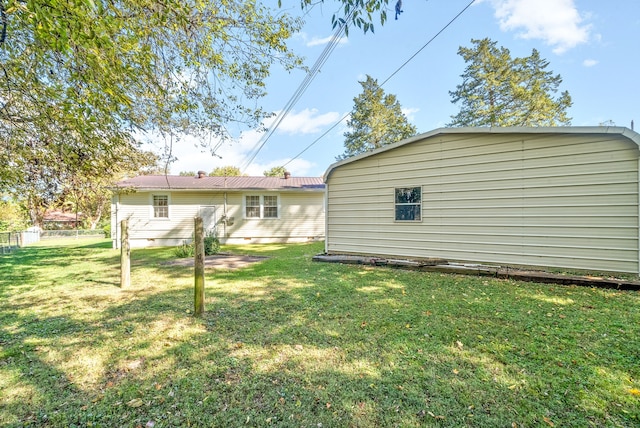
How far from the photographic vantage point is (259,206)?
13.6m

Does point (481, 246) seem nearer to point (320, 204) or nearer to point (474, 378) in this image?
point (474, 378)

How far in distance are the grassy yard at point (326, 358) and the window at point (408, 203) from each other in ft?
9.07

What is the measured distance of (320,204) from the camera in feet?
46.5

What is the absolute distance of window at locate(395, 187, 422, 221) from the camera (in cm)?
719

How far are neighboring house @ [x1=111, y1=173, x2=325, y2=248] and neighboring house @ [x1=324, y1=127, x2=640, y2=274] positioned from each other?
231 inches

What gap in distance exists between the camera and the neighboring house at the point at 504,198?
5055 millimetres

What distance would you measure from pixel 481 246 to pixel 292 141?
15863 mm

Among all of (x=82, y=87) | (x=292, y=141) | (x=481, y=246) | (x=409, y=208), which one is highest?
(x=292, y=141)

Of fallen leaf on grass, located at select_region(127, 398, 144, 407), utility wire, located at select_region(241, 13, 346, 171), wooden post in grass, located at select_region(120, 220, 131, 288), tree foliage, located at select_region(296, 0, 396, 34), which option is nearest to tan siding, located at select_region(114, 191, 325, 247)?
utility wire, located at select_region(241, 13, 346, 171)

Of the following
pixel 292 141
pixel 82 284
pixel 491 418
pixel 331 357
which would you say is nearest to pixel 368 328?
pixel 331 357

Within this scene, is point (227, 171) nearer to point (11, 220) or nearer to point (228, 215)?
point (11, 220)

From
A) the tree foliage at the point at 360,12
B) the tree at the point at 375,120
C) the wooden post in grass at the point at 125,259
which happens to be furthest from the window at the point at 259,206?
the tree at the point at 375,120

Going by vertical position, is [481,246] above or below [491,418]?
above

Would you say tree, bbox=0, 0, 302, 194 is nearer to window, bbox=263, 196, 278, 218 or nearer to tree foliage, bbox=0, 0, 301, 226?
tree foliage, bbox=0, 0, 301, 226
